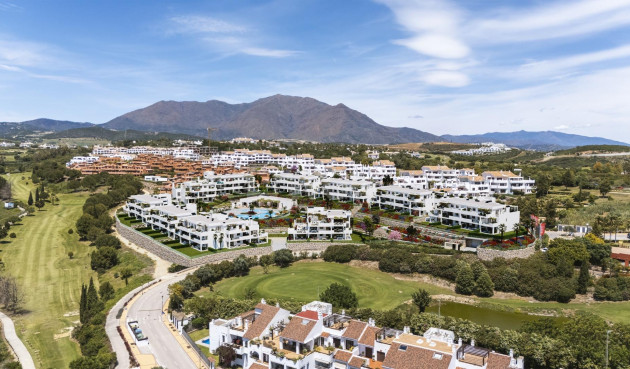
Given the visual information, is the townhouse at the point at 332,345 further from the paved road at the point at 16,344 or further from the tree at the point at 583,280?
the tree at the point at 583,280

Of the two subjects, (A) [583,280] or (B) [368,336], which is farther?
(A) [583,280]

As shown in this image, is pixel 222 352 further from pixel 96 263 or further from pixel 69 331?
pixel 96 263

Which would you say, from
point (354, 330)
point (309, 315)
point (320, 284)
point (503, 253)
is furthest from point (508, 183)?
point (309, 315)

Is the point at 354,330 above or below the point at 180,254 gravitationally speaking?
above

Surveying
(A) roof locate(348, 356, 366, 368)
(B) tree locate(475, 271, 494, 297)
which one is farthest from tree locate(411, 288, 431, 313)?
(A) roof locate(348, 356, 366, 368)

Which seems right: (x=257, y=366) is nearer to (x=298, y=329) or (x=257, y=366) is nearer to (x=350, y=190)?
(x=298, y=329)

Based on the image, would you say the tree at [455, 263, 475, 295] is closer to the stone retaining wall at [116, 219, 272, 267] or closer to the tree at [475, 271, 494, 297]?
the tree at [475, 271, 494, 297]

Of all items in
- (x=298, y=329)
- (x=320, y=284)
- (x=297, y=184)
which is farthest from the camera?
(x=297, y=184)
